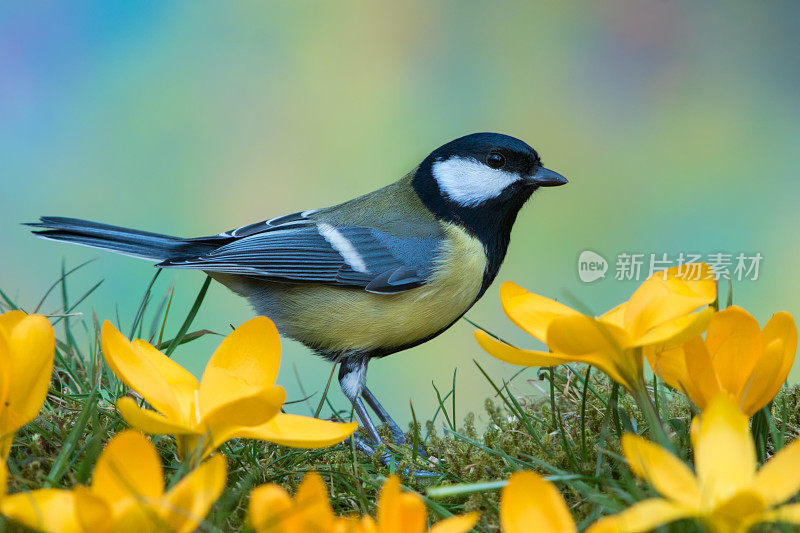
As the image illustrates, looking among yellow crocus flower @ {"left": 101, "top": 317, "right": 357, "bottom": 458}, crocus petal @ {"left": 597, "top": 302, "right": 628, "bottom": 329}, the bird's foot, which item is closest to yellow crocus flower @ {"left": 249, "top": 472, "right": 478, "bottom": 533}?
yellow crocus flower @ {"left": 101, "top": 317, "right": 357, "bottom": 458}

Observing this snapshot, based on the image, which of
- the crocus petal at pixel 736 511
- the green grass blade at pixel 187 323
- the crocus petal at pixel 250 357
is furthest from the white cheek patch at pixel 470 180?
the crocus petal at pixel 736 511

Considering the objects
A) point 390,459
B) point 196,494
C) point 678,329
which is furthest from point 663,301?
point 390,459

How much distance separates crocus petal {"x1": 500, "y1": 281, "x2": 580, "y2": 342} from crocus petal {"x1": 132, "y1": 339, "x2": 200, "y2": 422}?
0.35 metres

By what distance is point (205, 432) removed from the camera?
746mm

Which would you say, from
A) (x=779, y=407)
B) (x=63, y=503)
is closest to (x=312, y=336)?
(x=779, y=407)

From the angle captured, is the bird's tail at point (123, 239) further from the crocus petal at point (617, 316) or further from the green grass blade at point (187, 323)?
the crocus petal at point (617, 316)

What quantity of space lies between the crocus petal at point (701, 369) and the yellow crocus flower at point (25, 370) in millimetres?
655

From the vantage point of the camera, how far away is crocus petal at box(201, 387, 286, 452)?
67 cm

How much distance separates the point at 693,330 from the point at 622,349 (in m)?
0.07

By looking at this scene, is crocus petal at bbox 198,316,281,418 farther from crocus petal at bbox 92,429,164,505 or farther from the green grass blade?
the green grass blade

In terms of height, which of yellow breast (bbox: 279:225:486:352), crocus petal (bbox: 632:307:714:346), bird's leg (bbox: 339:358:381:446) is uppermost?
crocus petal (bbox: 632:307:714:346)

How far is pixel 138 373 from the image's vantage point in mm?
761

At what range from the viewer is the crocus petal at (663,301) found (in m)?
0.75

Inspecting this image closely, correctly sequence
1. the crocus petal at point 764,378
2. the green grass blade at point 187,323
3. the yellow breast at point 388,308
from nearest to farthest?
1. the crocus petal at point 764,378
2. the green grass blade at point 187,323
3. the yellow breast at point 388,308
